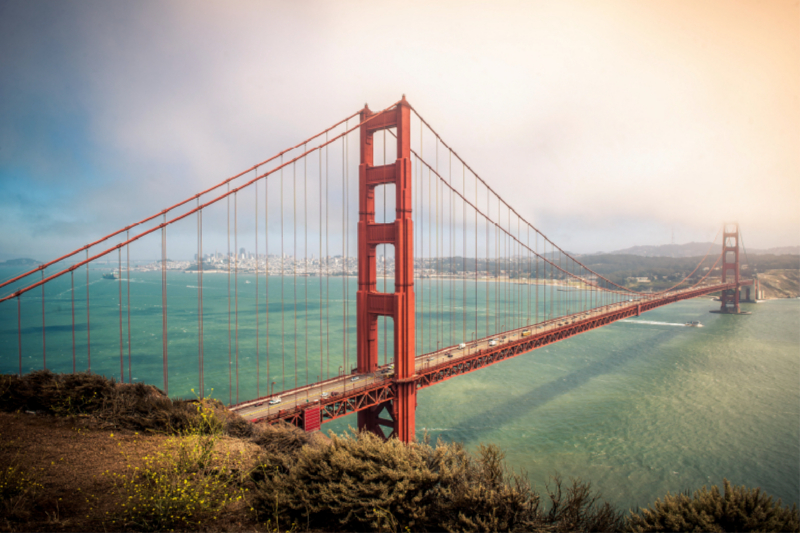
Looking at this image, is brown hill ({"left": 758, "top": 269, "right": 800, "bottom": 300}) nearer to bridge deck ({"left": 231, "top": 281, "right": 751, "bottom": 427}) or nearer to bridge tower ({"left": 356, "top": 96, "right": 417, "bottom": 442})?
bridge deck ({"left": 231, "top": 281, "right": 751, "bottom": 427})

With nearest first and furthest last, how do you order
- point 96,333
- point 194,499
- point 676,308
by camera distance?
point 194,499, point 96,333, point 676,308

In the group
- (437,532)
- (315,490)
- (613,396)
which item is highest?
(315,490)

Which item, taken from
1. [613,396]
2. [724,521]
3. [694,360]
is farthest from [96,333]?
[694,360]

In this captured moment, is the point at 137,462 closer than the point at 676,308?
Yes

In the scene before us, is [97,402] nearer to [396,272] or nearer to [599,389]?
[396,272]

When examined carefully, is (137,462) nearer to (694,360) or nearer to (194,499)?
(194,499)

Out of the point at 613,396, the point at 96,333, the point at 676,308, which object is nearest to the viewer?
the point at 613,396

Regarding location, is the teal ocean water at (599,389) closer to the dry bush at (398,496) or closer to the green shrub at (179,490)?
the green shrub at (179,490)
